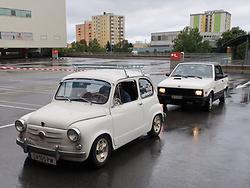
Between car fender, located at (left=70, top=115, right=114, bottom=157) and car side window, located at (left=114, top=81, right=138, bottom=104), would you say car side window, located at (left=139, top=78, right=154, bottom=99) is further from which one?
car fender, located at (left=70, top=115, right=114, bottom=157)

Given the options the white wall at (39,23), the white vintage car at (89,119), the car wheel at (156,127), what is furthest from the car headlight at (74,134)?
the white wall at (39,23)

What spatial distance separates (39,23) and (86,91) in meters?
57.7

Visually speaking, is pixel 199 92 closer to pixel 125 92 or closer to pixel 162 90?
pixel 162 90

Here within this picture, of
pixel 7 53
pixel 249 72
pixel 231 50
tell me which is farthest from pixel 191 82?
pixel 7 53

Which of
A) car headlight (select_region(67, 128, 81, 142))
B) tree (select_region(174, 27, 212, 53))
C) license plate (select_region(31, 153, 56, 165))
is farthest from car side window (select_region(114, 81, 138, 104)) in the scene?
tree (select_region(174, 27, 212, 53))

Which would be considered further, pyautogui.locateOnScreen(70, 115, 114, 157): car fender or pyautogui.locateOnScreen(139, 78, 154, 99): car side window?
pyautogui.locateOnScreen(139, 78, 154, 99): car side window

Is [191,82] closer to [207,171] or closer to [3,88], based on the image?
[207,171]

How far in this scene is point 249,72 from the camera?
26922mm

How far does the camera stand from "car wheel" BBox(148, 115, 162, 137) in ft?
23.7

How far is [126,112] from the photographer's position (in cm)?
602

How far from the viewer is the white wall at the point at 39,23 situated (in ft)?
179

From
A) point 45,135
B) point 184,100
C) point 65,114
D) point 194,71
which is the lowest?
point 184,100

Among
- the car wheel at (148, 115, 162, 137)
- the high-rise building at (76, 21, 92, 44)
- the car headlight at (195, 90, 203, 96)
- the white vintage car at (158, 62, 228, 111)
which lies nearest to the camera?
the car wheel at (148, 115, 162, 137)

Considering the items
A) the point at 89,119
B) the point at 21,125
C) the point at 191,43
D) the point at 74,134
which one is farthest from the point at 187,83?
the point at 191,43
